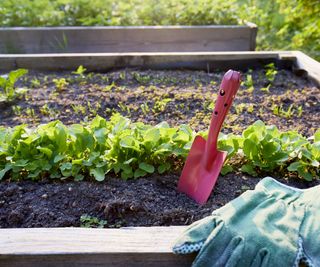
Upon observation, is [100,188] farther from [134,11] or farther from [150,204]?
[134,11]

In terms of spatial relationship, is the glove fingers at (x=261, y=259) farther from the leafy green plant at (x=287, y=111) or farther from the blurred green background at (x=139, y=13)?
the blurred green background at (x=139, y=13)

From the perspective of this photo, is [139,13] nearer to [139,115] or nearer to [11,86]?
[11,86]

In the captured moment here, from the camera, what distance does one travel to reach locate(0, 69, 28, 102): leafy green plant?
2418 mm

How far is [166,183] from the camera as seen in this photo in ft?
5.23

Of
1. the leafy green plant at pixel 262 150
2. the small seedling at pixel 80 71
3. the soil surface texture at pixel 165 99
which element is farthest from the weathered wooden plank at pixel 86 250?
the small seedling at pixel 80 71

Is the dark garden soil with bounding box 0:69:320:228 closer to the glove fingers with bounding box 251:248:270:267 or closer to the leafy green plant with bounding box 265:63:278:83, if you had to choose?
the leafy green plant with bounding box 265:63:278:83

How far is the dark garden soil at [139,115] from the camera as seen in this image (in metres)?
1.45

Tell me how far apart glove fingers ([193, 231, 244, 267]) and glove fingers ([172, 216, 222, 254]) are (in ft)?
0.07

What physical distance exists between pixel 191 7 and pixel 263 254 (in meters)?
3.39

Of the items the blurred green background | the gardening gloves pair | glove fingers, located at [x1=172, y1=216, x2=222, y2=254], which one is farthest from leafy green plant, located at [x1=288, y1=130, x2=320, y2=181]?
the blurred green background

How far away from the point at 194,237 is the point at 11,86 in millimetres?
1788

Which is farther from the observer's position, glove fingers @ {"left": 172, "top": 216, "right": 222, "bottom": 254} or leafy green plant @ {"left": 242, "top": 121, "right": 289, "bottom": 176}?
leafy green plant @ {"left": 242, "top": 121, "right": 289, "bottom": 176}

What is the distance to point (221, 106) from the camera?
138 centimetres

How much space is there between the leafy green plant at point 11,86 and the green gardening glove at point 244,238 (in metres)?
1.65
